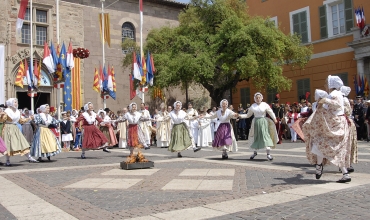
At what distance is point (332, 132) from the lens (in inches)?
270

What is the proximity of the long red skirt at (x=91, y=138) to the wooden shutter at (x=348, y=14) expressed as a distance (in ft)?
52.5

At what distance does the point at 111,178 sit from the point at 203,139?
1034 cm

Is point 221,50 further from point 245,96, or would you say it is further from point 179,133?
point 179,133

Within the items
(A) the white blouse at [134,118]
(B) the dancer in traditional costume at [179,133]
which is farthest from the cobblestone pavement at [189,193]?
(A) the white blouse at [134,118]

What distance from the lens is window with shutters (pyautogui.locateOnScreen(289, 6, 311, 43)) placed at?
2397 centimetres

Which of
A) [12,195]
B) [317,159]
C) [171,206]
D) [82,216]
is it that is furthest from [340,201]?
[12,195]

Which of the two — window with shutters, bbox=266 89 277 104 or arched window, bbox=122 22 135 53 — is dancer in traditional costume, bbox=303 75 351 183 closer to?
window with shutters, bbox=266 89 277 104

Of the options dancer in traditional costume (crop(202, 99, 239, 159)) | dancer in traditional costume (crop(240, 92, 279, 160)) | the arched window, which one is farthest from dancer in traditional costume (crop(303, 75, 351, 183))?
the arched window

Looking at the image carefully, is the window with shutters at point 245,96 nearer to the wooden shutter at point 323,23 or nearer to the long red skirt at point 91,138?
the wooden shutter at point 323,23

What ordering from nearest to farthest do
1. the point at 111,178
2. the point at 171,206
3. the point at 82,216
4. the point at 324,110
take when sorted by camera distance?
the point at 82,216 → the point at 171,206 → the point at 324,110 → the point at 111,178

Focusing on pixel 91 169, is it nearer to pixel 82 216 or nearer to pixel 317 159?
pixel 82 216

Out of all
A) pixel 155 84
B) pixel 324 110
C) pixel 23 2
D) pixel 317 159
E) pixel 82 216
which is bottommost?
pixel 82 216

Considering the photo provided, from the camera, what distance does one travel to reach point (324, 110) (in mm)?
7086

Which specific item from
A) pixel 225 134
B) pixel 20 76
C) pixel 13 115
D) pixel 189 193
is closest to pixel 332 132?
A: pixel 189 193
